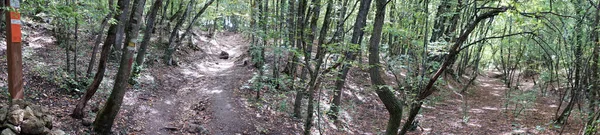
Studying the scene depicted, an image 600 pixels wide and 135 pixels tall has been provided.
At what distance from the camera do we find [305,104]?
11086mm

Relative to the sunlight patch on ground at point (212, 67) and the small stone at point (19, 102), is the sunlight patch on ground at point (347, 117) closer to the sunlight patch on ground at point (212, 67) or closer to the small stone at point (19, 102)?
the sunlight patch on ground at point (212, 67)

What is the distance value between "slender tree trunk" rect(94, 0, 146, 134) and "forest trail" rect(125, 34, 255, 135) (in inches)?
51.3

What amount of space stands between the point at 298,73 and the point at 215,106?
5373 millimetres

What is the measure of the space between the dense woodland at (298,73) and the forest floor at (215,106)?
0.05 meters

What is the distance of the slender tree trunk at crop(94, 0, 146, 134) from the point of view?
19.3 feet

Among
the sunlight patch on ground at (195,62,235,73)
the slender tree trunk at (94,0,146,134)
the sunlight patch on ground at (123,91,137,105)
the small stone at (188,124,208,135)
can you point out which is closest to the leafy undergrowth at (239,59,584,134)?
the small stone at (188,124,208,135)

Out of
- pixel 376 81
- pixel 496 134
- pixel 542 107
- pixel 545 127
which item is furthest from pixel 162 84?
pixel 542 107

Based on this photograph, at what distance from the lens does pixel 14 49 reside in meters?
4.60

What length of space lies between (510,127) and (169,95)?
12.0 m

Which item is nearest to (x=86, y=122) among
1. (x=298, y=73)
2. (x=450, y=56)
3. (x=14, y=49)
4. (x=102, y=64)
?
(x=102, y=64)

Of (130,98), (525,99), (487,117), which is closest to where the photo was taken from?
(130,98)

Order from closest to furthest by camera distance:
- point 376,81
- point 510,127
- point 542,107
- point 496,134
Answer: point 376,81 → point 496,134 → point 510,127 → point 542,107

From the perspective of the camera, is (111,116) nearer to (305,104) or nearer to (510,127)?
(305,104)

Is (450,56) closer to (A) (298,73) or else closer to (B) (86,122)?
(B) (86,122)
